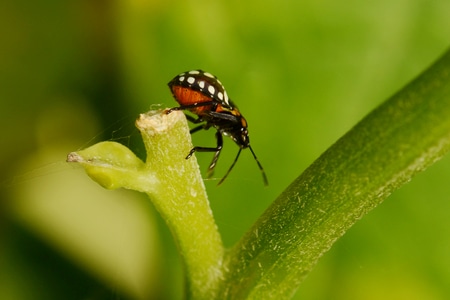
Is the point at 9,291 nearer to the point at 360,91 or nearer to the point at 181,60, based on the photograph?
the point at 181,60

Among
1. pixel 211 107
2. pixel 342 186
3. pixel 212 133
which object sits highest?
pixel 342 186

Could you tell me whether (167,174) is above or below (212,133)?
above

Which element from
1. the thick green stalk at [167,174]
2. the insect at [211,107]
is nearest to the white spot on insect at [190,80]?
the insect at [211,107]

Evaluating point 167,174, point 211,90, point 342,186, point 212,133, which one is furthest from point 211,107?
point 342,186

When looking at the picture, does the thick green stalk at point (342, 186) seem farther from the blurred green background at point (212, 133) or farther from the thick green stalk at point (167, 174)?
the blurred green background at point (212, 133)

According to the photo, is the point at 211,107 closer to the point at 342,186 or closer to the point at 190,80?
the point at 190,80

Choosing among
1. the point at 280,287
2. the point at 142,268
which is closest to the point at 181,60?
the point at 142,268

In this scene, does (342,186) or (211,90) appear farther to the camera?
(211,90)
